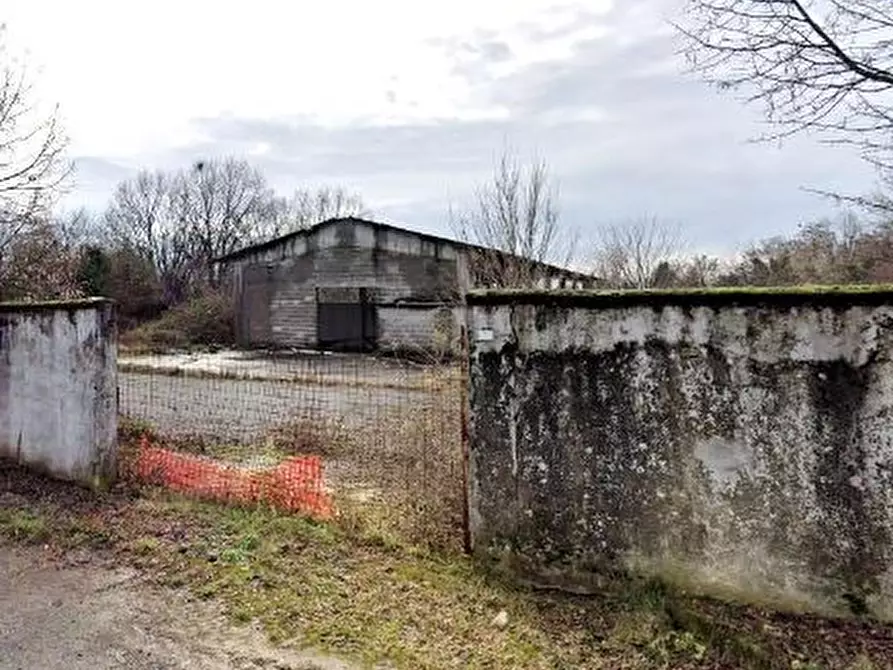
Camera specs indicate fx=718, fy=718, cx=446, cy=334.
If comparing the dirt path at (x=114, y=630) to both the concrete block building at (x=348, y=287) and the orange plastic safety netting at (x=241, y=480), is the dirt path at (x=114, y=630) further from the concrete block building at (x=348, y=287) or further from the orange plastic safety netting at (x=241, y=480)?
the concrete block building at (x=348, y=287)

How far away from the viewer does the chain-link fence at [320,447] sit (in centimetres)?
502

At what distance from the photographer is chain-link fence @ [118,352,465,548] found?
5.02 m

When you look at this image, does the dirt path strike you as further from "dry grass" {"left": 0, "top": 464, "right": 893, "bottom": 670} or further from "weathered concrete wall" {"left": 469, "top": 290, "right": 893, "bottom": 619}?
"weathered concrete wall" {"left": 469, "top": 290, "right": 893, "bottom": 619}

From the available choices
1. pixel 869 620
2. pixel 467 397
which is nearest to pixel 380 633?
pixel 467 397

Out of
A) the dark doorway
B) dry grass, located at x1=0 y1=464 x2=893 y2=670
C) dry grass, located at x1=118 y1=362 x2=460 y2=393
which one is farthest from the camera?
the dark doorway

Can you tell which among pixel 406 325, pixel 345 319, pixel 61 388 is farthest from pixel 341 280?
pixel 61 388

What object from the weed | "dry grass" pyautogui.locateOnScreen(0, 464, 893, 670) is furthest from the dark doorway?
"dry grass" pyautogui.locateOnScreen(0, 464, 893, 670)

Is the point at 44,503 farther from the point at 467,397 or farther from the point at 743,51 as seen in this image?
the point at 743,51

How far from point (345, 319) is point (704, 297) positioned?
19.6 m

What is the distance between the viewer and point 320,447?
25.1ft

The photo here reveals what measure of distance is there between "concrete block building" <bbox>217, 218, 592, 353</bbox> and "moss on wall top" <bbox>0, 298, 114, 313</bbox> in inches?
536

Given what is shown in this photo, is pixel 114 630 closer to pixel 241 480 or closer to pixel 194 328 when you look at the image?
pixel 241 480

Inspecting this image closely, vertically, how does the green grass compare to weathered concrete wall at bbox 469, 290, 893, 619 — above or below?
below

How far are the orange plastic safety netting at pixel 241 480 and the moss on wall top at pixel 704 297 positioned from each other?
219 centimetres
